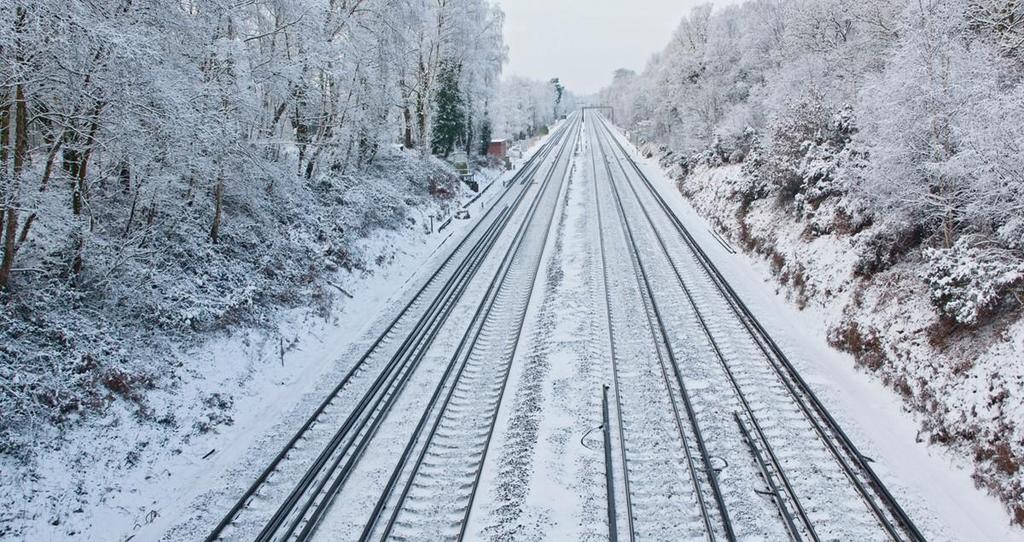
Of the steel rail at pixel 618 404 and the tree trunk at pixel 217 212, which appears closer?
the steel rail at pixel 618 404

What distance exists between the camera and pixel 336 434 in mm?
10219

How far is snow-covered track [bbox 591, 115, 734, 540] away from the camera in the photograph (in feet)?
26.1

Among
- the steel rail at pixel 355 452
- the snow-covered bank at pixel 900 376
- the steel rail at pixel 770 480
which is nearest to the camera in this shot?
the steel rail at pixel 770 480

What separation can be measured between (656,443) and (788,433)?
7.88ft

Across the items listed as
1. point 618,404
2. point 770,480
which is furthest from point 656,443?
point 770,480

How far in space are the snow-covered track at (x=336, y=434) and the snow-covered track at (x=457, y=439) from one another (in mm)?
952

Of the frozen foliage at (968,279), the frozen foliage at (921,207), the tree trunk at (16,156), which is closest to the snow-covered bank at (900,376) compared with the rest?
the frozen foliage at (921,207)

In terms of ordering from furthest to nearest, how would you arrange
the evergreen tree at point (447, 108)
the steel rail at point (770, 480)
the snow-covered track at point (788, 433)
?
the evergreen tree at point (447, 108) < the snow-covered track at point (788, 433) < the steel rail at point (770, 480)

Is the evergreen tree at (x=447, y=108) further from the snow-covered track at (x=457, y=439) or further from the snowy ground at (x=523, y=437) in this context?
the snowy ground at (x=523, y=437)

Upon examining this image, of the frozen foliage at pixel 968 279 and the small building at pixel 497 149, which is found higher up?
the small building at pixel 497 149

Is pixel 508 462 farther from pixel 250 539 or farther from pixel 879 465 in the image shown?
pixel 879 465

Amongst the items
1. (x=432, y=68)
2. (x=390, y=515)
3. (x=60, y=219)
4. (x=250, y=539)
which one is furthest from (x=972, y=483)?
(x=432, y=68)

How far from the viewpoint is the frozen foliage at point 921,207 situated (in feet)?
31.7

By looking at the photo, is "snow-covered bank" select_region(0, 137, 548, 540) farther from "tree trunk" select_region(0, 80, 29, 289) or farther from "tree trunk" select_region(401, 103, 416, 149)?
"tree trunk" select_region(401, 103, 416, 149)
